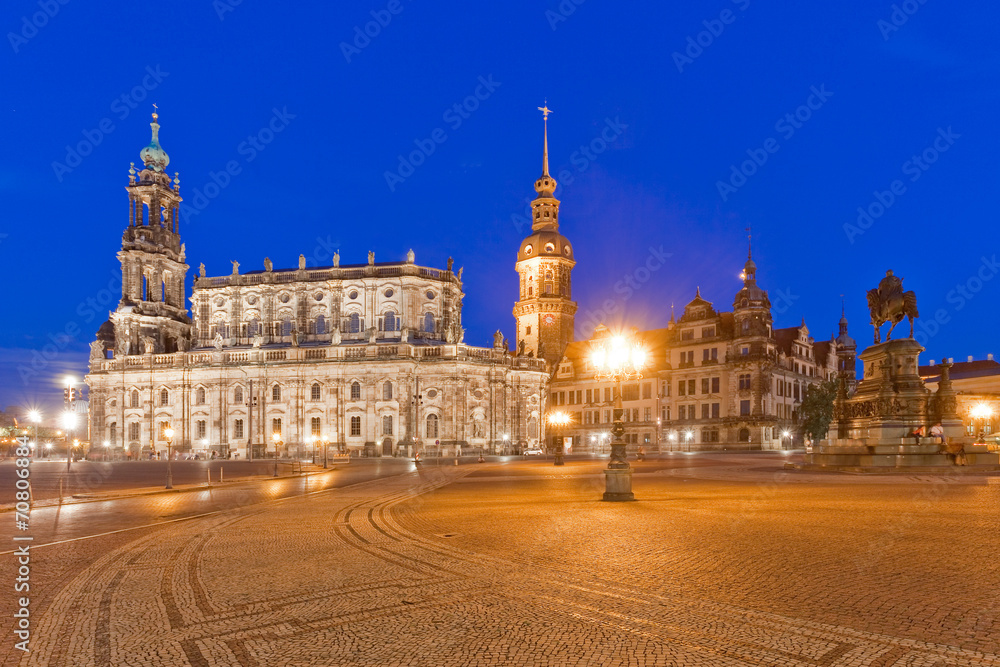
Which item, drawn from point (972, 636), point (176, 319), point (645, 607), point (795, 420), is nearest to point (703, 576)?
point (645, 607)

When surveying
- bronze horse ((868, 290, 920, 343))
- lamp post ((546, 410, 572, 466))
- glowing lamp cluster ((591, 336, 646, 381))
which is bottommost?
lamp post ((546, 410, 572, 466))

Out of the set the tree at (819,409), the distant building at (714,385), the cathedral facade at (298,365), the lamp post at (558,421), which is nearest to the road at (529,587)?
the cathedral facade at (298,365)

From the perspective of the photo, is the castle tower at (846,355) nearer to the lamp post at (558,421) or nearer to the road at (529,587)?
the lamp post at (558,421)

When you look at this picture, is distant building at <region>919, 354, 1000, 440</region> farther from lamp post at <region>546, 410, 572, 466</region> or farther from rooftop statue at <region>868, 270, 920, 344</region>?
lamp post at <region>546, 410, 572, 466</region>

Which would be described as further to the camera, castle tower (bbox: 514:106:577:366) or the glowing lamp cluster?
castle tower (bbox: 514:106:577:366)

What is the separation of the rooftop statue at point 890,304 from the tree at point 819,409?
1788 inches

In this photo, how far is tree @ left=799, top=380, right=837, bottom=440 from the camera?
7650cm

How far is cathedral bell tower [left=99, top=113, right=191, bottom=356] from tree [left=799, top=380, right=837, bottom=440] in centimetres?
7304

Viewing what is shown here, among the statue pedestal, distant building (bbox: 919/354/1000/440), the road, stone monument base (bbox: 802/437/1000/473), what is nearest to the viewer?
the road

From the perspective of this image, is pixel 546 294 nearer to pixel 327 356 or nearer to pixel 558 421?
pixel 558 421

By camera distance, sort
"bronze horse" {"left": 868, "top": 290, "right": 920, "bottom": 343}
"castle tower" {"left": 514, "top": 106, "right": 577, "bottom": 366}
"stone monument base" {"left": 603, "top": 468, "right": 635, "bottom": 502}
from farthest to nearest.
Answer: "castle tower" {"left": 514, "top": 106, "right": 577, "bottom": 366} < "bronze horse" {"left": 868, "top": 290, "right": 920, "bottom": 343} < "stone monument base" {"left": 603, "top": 468, "right": 635, "bottom": 502}

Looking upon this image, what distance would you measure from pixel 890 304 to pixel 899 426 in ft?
19.3

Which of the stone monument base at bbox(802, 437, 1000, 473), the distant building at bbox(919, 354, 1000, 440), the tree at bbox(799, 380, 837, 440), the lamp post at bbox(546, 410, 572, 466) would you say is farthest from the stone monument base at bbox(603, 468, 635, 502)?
the lamp post at bbox(546, 410, 572, 466)

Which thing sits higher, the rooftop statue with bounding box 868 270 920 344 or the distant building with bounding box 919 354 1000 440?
the rooftop statue with bounding box 868 270 920 344
